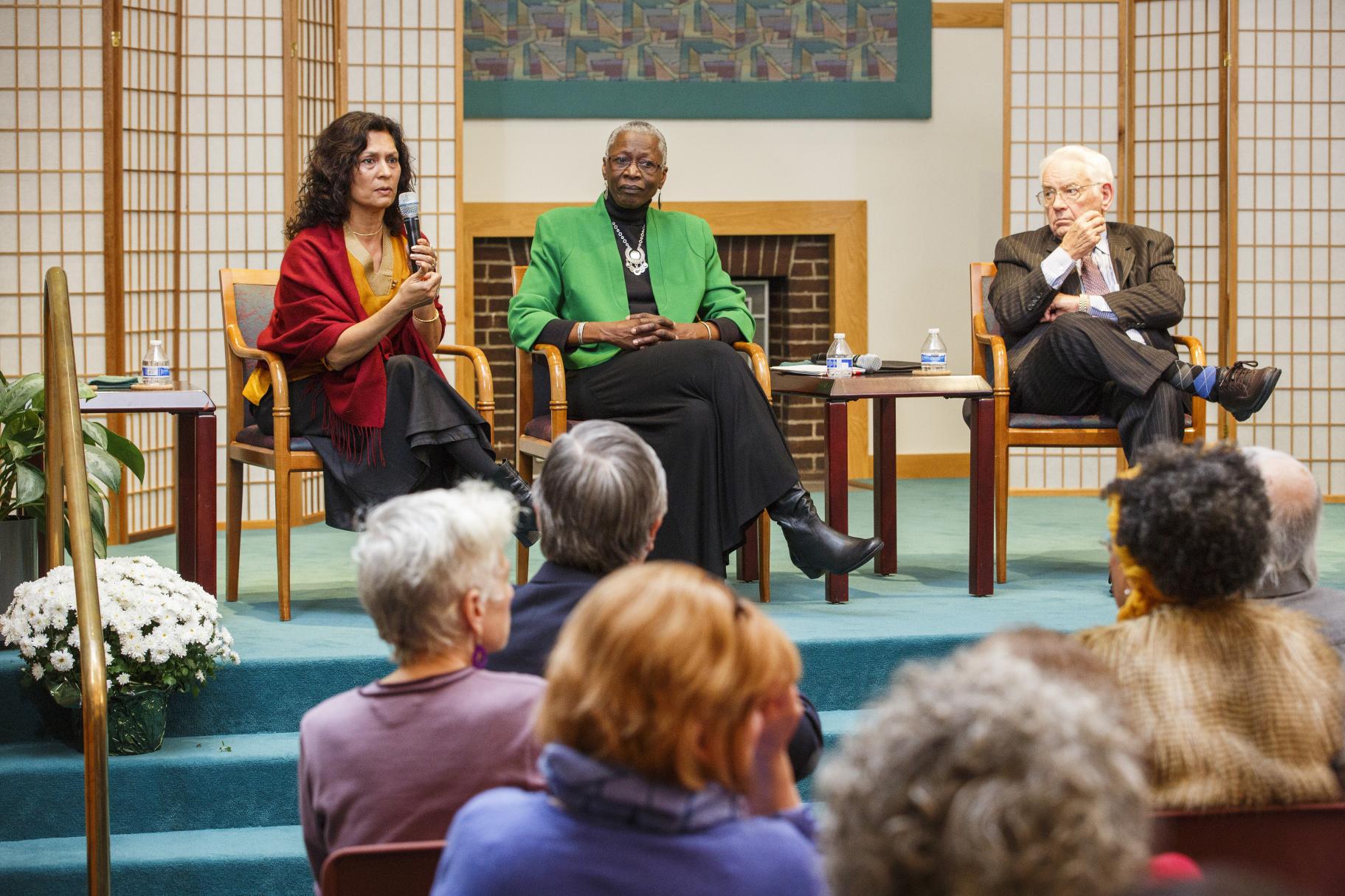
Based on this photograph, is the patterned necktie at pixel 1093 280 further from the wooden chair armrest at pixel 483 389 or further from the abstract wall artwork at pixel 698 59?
the abstract wall artwork at pixel 698 59

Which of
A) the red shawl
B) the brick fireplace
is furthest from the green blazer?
the brick fireplace

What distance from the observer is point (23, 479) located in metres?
3.35

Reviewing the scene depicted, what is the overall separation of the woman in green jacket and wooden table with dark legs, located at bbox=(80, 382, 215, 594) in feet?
2.74

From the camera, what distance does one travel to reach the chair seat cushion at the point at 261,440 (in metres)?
3.72

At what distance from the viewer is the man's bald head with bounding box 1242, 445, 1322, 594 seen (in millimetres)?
1916

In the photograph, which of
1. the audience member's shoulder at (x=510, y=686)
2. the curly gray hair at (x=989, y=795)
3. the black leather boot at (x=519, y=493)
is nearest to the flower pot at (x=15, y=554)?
the black leather boot at (x=519, y=493)

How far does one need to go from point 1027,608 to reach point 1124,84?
2.90 metres

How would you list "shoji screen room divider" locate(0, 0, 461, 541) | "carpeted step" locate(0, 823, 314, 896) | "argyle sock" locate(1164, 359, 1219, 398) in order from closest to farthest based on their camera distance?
"carpeted step" locate(0, 823, 314, 896), "argyle sock" locate(1164, 359, 1219, 398), "shoji screen room divider" locate(0, 0, 461, 541)

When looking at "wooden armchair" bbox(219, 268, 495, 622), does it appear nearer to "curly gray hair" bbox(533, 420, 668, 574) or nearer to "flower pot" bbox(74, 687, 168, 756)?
"flower pot" bbox(74, 687, 168, 756)

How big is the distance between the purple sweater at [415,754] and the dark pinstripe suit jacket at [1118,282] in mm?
2896

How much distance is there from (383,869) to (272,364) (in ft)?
7.94

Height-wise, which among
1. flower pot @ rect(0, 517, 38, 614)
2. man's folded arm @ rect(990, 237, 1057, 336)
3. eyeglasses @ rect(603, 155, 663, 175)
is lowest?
flower pot @ rect(0, 517, 38, 614)

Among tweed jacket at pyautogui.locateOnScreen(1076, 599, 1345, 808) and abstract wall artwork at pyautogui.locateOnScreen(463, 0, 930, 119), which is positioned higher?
abstract wall artwork at pyautogui.locateOnScreen(463, 0, 930, 119)

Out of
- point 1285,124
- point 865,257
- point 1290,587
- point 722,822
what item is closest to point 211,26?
point 865,257
